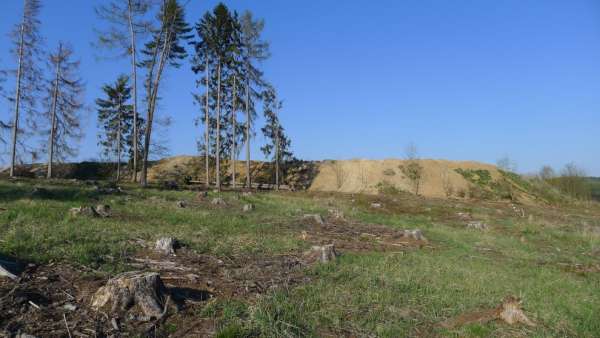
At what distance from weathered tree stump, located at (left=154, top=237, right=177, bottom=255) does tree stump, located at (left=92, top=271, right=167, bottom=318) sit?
1.99m

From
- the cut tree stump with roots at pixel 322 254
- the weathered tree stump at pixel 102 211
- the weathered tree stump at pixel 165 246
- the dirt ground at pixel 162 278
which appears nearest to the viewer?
the dirt ground at pixel 162 278

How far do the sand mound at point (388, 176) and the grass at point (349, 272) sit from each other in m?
27.1

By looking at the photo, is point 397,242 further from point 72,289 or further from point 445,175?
point 445,175

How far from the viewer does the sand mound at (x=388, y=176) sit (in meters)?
37.9

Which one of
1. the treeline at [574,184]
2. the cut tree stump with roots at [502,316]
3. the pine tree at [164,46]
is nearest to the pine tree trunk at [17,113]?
the pine tree at [164,46]

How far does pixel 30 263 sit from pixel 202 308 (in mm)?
2361

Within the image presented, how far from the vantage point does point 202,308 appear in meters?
4.10

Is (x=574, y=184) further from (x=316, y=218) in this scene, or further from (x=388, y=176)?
(x=316, y=218)

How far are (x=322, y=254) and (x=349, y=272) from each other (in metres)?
0.76

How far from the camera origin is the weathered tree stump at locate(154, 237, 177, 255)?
19.9 ft

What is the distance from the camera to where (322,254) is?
21.7 feet

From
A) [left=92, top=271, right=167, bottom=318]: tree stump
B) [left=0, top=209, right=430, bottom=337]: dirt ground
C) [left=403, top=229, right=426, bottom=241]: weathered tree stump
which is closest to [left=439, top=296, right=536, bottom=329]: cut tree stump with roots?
[left=0, top=209, right=430, bottom=337]: dirt ground

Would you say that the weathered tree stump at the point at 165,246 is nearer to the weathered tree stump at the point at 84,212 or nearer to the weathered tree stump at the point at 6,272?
the weathered tree stump at the point at 6,272

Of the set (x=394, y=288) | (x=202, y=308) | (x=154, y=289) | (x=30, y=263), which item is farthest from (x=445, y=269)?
(x=30, y=263)
